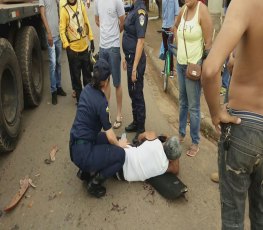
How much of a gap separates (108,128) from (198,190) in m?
1.08

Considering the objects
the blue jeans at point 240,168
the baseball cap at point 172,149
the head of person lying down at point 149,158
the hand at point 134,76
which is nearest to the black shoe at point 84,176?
the head of person lying down at point 149,158

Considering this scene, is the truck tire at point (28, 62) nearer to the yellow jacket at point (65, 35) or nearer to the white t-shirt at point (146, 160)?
the yellow jacket at point (65, 35)

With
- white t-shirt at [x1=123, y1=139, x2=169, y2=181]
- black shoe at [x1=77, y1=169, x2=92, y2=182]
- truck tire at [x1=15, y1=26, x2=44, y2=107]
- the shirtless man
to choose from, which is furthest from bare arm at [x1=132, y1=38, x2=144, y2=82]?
the shirtless man

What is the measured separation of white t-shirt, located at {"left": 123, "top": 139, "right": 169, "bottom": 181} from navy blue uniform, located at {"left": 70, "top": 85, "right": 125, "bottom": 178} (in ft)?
0.34

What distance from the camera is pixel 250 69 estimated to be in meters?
Answer: 1.64

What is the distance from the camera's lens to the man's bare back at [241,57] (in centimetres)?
150

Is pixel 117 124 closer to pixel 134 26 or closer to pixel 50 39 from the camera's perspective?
pixel 134 26

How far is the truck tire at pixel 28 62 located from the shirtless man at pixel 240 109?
3.46 meters

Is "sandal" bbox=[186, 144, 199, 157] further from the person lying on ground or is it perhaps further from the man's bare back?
the man's bare back

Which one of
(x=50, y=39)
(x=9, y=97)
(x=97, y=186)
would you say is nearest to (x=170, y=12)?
(x=50, y=39)

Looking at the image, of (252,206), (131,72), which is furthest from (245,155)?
(131,72)

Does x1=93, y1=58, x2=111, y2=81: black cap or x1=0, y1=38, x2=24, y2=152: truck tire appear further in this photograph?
x1=0, y1=38, x2=24, y2=152: truck tire

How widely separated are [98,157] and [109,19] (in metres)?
1.91

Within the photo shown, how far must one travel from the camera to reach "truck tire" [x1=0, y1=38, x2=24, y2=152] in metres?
3.71
